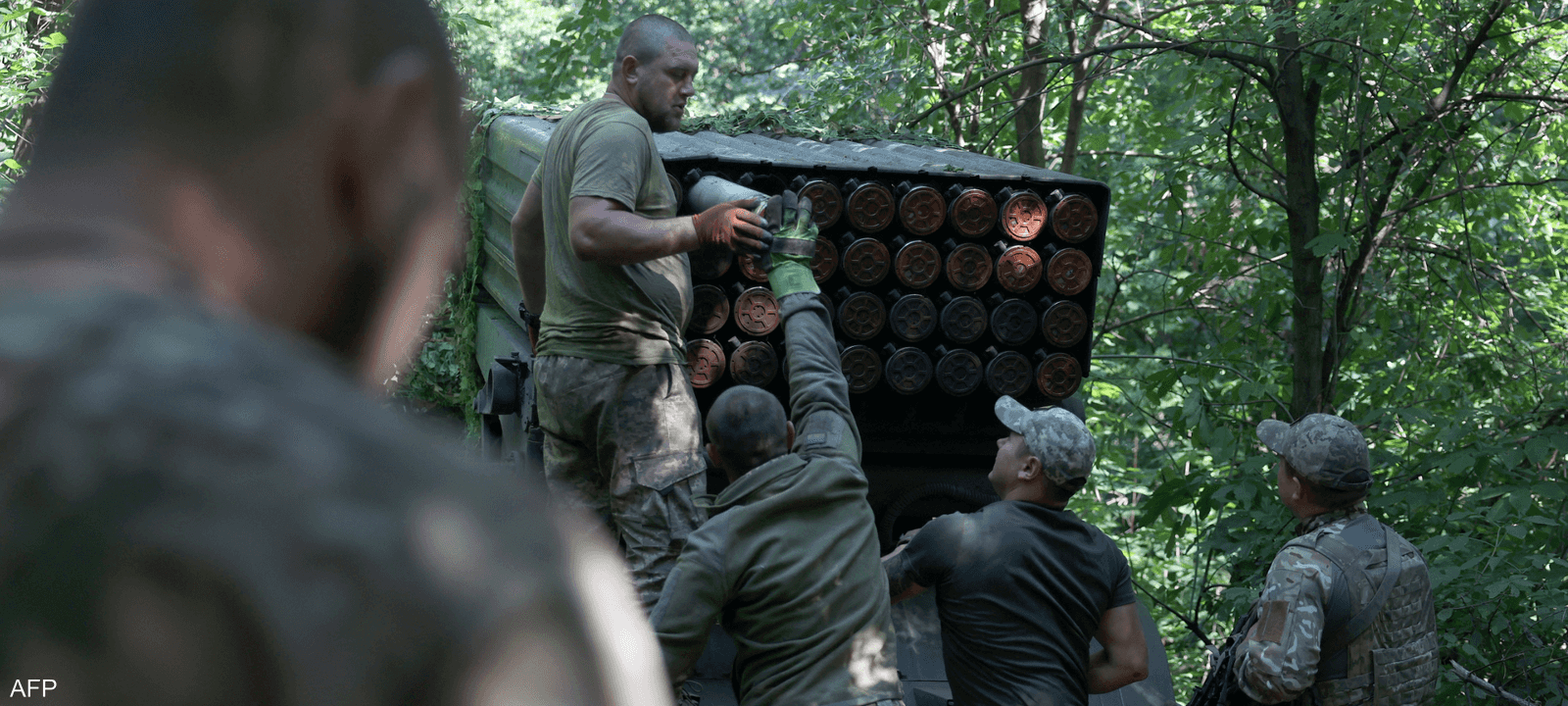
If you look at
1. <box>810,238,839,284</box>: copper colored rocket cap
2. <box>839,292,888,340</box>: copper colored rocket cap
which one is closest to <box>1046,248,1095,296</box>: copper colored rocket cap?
<box>839,292,888,340</box>: copper colored rocket cap

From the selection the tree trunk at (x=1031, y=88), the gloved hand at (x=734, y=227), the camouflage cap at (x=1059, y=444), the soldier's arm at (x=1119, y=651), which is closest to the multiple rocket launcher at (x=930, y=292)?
the gloved hand at (x=734, y=227)

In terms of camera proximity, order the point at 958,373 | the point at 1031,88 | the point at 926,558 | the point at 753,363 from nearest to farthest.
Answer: the point at 926,558 → the point at 753,363 → the point at 958,373 → the point at 1031,88

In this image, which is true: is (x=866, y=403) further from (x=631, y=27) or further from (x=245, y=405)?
(x=245, y=405)

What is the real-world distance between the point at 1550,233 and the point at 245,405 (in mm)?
9564

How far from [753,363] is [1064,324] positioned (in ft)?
4.82

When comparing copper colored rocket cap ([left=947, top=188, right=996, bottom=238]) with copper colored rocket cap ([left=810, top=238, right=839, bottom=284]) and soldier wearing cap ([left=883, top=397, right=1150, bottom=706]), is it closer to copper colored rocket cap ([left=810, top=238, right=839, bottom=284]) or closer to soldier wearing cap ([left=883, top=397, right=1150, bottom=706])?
copper colored rocket cap ([left=810, top=238, right=839, bottom=284])

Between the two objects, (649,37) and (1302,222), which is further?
(1302,222)

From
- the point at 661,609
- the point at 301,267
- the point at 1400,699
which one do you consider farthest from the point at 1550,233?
the point at 301,267

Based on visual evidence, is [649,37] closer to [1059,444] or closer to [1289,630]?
[1059,444]

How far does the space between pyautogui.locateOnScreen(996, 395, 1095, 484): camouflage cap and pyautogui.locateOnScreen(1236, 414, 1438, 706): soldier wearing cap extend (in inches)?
30.1

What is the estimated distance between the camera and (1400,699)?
425 centimetres

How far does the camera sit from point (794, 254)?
418 centimetres

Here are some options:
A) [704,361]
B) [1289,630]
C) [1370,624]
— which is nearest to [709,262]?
[704,361]

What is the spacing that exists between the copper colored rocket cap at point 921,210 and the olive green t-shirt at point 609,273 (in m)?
1.28
